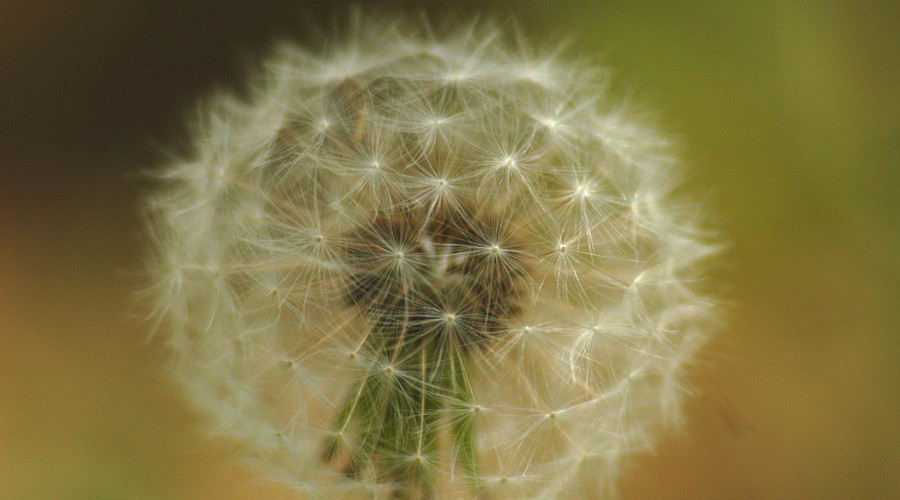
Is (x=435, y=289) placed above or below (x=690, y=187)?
below

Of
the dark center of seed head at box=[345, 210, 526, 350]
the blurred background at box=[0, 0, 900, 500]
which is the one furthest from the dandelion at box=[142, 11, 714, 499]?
the blurred background at box=[0, 0, 900, 500]

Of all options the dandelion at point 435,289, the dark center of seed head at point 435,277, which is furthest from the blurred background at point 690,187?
the dark center of seed head at point 435,277

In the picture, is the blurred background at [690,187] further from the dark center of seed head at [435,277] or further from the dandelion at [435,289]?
the dark center of seed head at [435,277]

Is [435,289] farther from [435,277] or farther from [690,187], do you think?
[690,187]

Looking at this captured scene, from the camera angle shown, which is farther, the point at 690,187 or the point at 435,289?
the point at 690,187

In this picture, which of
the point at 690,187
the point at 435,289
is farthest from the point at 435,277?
the point at 690,187

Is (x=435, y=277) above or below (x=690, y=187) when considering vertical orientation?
below

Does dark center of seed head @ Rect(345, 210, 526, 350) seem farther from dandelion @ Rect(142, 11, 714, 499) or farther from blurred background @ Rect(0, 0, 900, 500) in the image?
blurred background @ Rect(0, 0, 900, 500)
